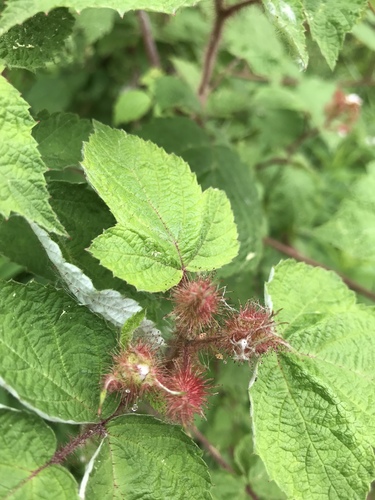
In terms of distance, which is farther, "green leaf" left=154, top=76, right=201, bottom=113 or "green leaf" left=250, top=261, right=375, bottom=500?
"green leaf" left=154, top=76, right=201, bottom=113

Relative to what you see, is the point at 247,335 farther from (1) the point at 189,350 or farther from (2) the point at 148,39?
(2) the point at 148,39

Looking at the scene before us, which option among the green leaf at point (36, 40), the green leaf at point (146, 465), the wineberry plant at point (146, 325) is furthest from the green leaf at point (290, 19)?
the green leaf at point (146, 465)

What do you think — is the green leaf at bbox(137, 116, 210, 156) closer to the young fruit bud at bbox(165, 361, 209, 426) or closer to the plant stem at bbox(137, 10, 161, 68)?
the plant stem at bbox(137, 10, 161, 68)

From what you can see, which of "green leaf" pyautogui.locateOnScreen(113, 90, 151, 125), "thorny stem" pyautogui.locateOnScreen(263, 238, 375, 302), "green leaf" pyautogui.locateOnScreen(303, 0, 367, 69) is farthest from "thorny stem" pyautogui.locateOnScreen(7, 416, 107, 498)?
"green leaf" pyautogui.locateOnScreen(113, 90, 151, 125)

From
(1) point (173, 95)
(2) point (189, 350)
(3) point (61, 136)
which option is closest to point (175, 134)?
(1) point (173, 95)

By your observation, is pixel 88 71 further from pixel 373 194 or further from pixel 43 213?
pixel 43 213
